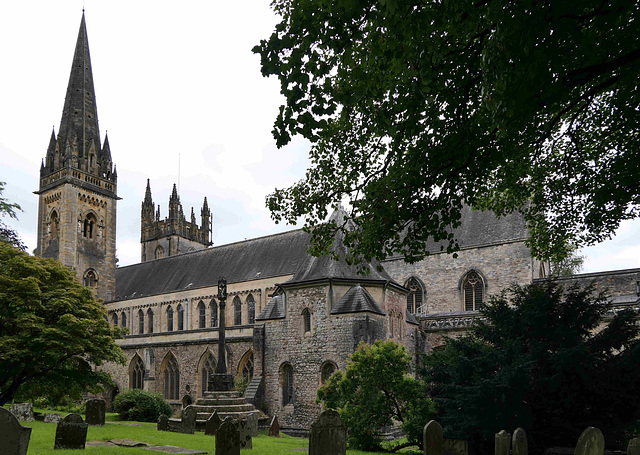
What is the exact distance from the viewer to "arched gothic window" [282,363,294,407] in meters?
24.6

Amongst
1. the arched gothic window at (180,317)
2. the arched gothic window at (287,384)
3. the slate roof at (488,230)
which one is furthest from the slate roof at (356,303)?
the arched gothic window at (180,317)

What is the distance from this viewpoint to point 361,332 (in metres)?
22.5

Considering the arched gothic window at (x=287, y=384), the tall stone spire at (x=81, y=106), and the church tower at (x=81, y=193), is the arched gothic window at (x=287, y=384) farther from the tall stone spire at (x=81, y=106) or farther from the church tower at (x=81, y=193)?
the tall stone spire at (x=81, y=106)

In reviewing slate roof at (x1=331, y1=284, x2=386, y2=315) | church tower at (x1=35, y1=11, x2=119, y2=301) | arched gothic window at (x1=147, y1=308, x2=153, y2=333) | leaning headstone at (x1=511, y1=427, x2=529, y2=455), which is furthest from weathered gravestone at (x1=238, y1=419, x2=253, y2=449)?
church tower at (x1=35, y1=11, x2=119, y2=301)

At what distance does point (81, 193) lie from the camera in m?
48.8

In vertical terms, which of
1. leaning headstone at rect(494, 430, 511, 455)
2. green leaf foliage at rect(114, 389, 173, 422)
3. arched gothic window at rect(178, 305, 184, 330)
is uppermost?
arched gothic window at rect(178, 305, 184, 330)

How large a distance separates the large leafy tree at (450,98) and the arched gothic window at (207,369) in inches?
870

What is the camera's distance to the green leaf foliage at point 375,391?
15.1 meters

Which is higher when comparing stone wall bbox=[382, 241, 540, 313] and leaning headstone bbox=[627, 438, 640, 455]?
stone wall bbox=[382, 241, 540, 313]

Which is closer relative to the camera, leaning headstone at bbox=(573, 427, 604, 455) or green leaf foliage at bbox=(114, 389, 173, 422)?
leaning headstone at bbox=(573, 427, 604, 455)

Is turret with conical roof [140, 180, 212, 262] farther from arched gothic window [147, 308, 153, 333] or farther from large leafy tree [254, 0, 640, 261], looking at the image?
large leafy tree [254, 0, 640, 261]

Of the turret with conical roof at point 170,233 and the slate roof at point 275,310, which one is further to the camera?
the turret with conical roof at point 170,233

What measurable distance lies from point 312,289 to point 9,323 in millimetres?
12035

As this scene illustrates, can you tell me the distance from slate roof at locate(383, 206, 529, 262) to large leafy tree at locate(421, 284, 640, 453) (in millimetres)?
17828
